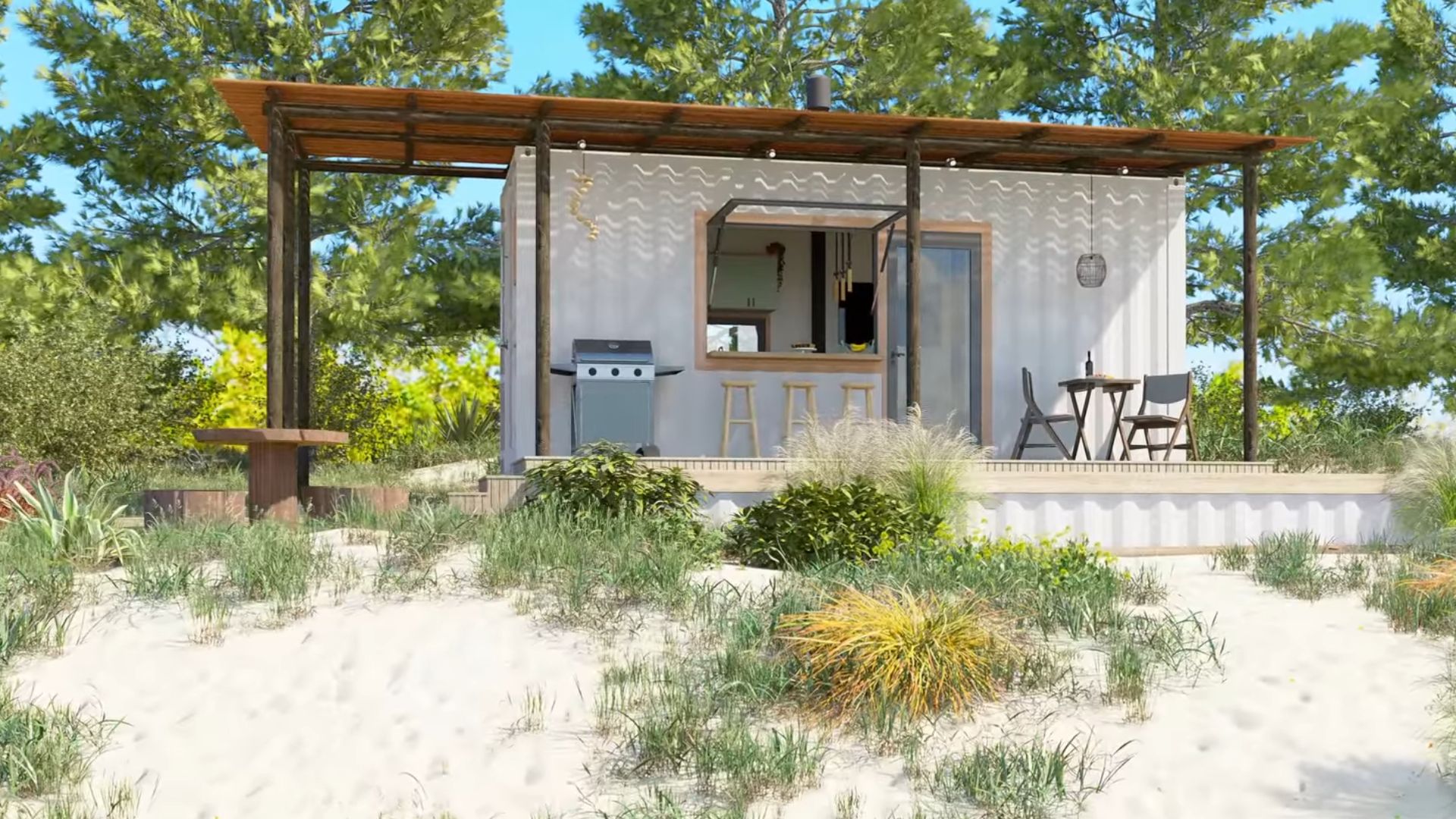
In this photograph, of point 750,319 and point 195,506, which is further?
point 750,319

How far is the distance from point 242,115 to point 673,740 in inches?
244

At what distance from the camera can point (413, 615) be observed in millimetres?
6000

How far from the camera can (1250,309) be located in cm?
1045

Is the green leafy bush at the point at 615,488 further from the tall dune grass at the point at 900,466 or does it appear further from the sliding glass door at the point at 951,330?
the sliding glass door at the point at 951,330

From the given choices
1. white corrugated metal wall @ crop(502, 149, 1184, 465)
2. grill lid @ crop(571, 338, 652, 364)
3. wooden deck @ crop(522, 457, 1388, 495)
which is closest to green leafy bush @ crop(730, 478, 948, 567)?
wooden deck @ crop(522, 457, 1388, 495)

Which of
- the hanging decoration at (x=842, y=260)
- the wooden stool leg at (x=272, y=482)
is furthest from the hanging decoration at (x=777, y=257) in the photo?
the wooden stool leg at (x=272, y=482)

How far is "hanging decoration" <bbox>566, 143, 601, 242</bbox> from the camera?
10.2 m

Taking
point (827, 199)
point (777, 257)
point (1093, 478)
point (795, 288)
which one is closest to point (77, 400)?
point (777, 257)

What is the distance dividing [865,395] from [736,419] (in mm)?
958

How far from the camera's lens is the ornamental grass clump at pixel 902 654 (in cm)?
513

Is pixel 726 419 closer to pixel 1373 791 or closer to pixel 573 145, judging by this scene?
pixel 573 145

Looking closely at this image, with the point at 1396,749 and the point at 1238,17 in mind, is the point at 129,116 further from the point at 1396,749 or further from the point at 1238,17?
the point at 1396,749

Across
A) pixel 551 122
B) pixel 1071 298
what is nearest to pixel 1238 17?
pixel 1071 298

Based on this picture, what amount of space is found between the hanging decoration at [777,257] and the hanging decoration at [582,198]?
4.32 m
